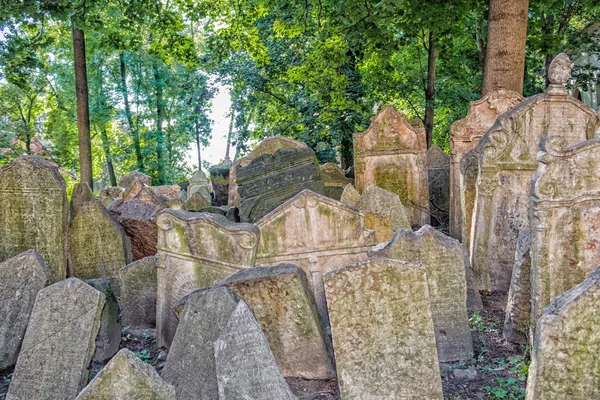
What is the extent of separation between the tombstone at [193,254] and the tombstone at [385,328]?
1761 mm

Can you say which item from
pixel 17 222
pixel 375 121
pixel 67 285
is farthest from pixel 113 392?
pixel 375 121

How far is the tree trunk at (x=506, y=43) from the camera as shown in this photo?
8.92 metres

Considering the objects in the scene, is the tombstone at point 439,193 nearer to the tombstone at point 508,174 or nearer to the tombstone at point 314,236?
the tombstone at point 508,174

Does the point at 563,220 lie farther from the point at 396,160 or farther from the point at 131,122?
the point at 131,122

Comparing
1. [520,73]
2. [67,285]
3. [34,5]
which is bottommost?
[67,285]

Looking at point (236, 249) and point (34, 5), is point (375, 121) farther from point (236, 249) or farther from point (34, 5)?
point (34, 5)

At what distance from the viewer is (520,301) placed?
515 centimetres

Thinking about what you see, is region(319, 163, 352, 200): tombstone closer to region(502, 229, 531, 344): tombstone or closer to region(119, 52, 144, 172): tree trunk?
region(502, 229, 531, 344): tombstone

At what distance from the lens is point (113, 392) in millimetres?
3328

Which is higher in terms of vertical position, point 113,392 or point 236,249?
point 236,249

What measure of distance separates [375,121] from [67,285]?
6508 millimetres

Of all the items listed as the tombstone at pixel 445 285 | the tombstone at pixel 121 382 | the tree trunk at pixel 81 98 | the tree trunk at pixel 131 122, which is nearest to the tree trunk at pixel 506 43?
the tombstone at pixel 445 285

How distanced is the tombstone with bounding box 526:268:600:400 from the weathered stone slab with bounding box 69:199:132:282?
5.33 metres

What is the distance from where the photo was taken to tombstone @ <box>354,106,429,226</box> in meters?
Result: 9.62
